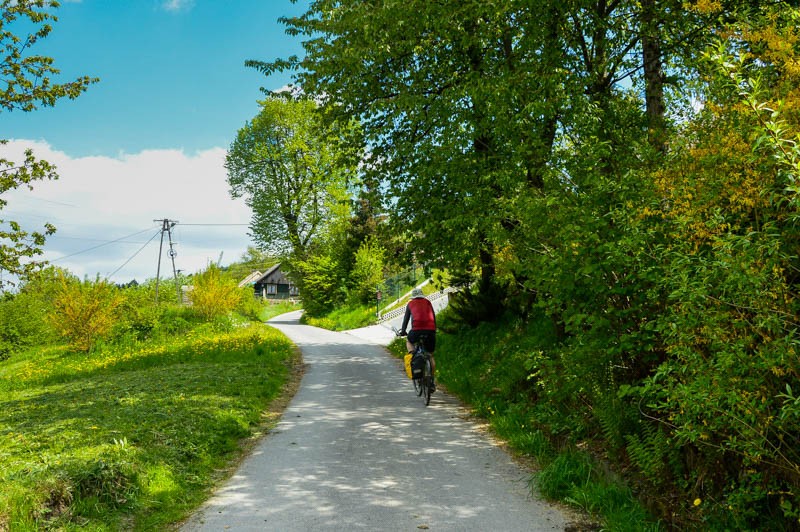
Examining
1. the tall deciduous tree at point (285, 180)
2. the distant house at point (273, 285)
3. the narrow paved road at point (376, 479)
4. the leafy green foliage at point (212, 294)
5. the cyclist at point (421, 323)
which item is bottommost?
the narrow paved road at point (376, 479)

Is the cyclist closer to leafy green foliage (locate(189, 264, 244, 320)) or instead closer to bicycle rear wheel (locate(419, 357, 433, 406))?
bicycle rear wheel (locate(419, 357, 433, 406))

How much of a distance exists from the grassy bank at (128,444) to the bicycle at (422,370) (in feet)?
9.31

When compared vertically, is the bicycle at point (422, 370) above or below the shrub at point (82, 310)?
below

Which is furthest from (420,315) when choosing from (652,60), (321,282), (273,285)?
(273,285)

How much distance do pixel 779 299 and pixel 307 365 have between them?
13318mm

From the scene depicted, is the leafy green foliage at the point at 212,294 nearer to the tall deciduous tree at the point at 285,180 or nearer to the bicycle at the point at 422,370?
the tall deciduous tree at the point at 285,180

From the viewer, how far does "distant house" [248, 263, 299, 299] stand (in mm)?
90812

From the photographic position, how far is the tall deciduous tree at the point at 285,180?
38469 millimetres

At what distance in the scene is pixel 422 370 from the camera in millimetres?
9750

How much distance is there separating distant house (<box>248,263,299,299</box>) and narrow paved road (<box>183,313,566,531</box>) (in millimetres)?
83626

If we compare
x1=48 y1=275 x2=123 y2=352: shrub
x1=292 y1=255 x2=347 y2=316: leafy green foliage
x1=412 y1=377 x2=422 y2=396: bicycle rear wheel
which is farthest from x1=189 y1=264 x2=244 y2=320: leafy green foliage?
x1=412 y1=377 x2=422 y2=396: bicycle rear wheel

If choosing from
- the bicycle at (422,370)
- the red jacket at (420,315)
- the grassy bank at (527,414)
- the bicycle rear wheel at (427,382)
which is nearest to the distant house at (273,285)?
the grassy bank at (527,414)

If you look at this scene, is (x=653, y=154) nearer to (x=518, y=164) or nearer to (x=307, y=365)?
(x=518, y=164)

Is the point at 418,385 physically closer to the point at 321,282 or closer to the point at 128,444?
the point at 128,444
